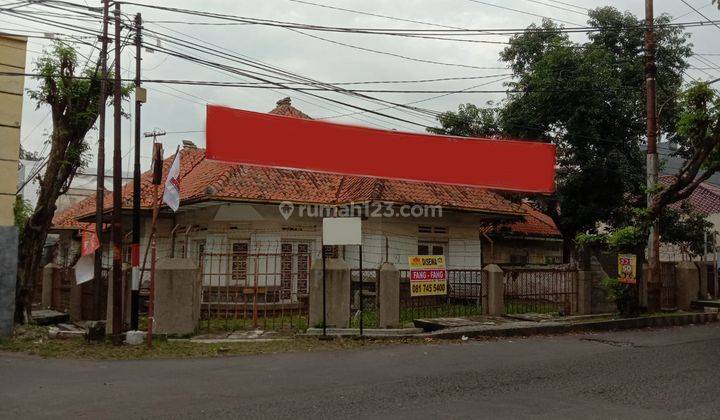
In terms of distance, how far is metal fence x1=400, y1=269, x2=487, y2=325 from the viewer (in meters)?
13.9

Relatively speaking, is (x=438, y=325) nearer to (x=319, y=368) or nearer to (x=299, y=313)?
(x=299, y=313)

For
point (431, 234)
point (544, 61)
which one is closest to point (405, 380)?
point (431, 234)

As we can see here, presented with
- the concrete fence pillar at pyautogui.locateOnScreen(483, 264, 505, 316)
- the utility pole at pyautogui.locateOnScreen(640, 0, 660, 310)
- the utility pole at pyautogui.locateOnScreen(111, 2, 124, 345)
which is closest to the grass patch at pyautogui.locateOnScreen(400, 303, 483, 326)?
the concrete fence pillar at pyautogui.locateOnScreen(483, 264, 505, 316)

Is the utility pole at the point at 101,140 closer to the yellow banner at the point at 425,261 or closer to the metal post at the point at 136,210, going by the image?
the metal post at the point at 136,210

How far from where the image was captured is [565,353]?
32.9ft

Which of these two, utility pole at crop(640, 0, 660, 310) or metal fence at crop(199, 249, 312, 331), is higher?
utility pole at crop(640, 0, 660, 310)

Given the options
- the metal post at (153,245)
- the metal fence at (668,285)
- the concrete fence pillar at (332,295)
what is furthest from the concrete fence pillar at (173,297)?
the metal fence at (668,285)

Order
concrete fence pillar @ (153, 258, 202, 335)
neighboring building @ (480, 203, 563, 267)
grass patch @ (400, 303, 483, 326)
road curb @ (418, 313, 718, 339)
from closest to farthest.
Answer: concrete fence pillar @ (153, 258, 202, 335), road curb @ (418, 313, 718, 339), grass patch @ (400, 303, 483, 326), neighboring building @ (480, 203, 563, 267)

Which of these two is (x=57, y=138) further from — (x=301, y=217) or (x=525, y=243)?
(x=525, y=243)

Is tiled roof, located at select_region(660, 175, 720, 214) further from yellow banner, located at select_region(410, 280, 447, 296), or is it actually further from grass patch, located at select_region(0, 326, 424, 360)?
grass patch, located at select_region(0, 326, 424, 360)

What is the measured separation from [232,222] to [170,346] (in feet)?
20.7

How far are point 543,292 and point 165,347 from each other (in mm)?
9377

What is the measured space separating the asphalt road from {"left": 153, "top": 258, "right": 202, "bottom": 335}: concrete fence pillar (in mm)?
2194

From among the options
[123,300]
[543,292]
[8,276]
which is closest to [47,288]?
[8,276]
